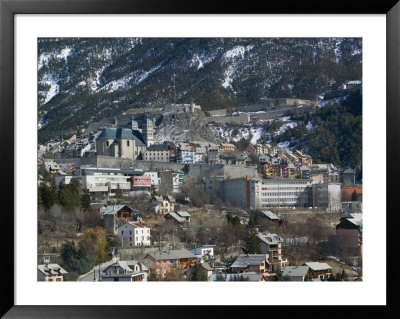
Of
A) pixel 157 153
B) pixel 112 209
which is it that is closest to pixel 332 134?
pixel 157 153

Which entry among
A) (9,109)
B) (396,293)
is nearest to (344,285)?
(396,293)

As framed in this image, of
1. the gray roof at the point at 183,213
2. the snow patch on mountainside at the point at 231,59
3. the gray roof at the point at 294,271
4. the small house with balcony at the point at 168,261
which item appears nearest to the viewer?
the gray roof at the point at 294,271

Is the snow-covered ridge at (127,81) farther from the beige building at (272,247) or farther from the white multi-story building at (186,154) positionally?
the beige building at (272,247)

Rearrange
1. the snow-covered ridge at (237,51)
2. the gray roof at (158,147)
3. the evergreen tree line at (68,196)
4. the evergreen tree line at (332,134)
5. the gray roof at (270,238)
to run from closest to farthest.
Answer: the gray roof at (270,238)
the evergreen tree line at (68,196)
the evergreen tree line at (332,134)
the gray roof at (158,147)
the snow-covered ridge at (237,51)

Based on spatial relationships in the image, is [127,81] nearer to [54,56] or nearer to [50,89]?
[50,89]

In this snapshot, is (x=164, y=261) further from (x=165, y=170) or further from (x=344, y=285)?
(x=165, y=170)

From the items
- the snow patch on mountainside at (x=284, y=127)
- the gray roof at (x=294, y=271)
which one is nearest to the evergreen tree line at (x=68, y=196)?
the gray roof at (x=294, y=271)
